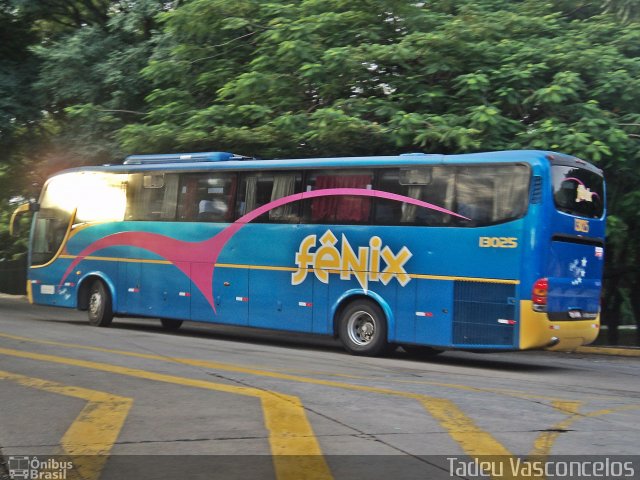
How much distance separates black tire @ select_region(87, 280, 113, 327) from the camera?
17828 millimetres

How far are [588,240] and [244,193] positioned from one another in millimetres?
6252

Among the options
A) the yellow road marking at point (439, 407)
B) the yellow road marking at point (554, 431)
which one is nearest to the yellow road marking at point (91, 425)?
the yellow road marking at point (439, 407)

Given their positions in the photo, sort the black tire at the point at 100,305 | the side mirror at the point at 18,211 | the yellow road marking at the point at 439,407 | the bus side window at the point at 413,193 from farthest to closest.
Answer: the side mirror at the point at 18,211
the black tire at the point at 100,305
the bus side window at the point at 413,193
the yellow road marking at the point at 439,407

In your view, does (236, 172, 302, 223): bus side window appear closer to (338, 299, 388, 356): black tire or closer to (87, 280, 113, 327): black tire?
(338, 299, 388, 356): black tire

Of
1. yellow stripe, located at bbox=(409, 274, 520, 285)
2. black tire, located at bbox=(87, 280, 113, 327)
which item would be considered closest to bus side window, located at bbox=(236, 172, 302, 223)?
yellow stripe, located at bbox=(409, 274, 520, 285)

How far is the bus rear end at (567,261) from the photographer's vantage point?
481 inches

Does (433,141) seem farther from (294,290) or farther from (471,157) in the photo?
(294,290)

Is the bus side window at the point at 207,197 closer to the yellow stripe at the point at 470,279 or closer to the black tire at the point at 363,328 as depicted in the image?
the black tire at the point at 363,328

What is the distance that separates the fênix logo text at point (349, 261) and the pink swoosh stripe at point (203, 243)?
762mm

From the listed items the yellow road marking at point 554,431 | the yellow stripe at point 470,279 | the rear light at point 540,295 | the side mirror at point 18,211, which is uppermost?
the side mirror at point 18,211

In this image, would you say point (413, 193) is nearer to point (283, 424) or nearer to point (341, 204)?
point (341, 204)

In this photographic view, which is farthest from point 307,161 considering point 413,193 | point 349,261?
point 413,193

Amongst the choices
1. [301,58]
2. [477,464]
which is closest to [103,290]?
[301,58]

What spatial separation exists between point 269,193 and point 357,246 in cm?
219
